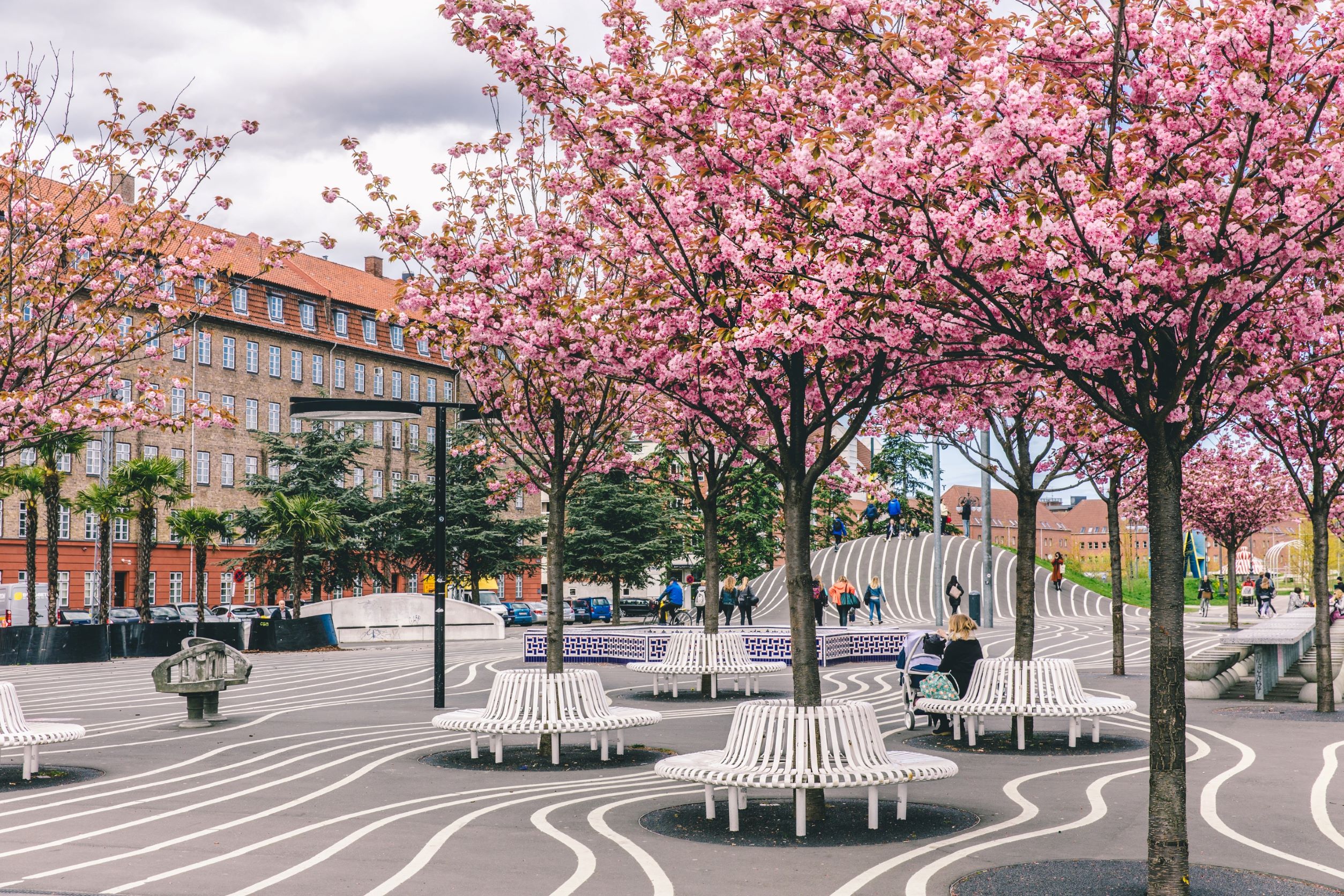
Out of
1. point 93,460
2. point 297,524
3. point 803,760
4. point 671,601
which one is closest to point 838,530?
point 671,601

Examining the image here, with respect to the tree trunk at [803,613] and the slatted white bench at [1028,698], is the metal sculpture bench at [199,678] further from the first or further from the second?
the tree trunk at [803,613]

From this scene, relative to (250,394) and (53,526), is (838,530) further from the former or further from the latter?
(250,394)

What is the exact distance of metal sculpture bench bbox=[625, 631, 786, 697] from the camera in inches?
734

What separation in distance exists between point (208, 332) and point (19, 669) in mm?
41309

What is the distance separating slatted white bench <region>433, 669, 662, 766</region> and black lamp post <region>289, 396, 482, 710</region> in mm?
3091

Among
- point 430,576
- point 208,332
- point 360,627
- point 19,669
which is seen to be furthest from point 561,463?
point 208,332

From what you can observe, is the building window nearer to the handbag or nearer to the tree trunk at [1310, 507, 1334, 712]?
the handbag

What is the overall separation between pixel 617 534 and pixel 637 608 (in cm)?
944

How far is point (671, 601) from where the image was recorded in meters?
43.5

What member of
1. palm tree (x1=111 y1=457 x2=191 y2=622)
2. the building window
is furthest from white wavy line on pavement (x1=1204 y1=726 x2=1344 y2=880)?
the building window

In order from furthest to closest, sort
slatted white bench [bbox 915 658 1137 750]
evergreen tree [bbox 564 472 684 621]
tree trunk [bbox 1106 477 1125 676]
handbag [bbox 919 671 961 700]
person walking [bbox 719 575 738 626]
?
evergreen tree [bbox 564 472 684 621]
person walking [bbox 719 575 738 626]
tree trunk [bbox 1106 477 1125 676]
handbag [bbox 919 671 961 700]
slatted white bench [bbox 915 658 1137 750]

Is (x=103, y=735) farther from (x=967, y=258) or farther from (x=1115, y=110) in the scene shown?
(x=1115, y=110)

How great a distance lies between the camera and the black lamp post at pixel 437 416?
15.4 meters

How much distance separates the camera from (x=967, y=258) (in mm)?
7691
